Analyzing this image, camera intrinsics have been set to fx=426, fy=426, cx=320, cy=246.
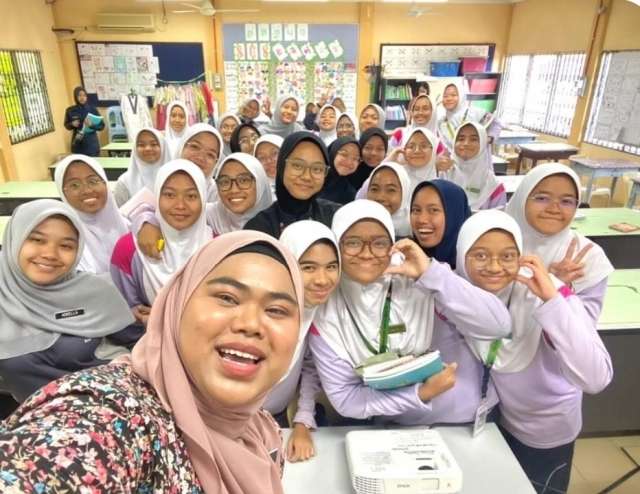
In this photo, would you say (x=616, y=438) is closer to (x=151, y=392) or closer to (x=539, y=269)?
(x=539, y=269)

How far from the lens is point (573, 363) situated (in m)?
1.27

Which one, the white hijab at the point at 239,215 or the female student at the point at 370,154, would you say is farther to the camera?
the female student at the point at 370,154

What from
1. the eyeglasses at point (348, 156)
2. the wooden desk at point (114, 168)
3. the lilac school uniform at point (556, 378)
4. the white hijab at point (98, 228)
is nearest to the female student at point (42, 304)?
the white hijab at point (98, 228)

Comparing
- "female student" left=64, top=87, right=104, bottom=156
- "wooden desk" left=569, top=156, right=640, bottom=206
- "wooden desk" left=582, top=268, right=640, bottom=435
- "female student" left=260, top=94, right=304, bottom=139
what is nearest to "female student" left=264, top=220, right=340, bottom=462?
"wooden desk" left=582, top=268, right=640, bottom=435

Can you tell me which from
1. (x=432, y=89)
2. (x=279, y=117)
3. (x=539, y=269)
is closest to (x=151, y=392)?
(x=539, y=269)

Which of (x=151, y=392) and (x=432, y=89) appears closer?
(x=151, y=392)

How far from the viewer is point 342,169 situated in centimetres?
313

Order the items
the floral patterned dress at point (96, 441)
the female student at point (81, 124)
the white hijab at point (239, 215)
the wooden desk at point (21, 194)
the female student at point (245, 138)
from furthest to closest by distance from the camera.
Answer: the female student at point (81, 124), the wooden desk at point (21, 194), the female student at point (245, 138), the white hijab at point (239, 215), the floral patterned dress at point (96, 441)

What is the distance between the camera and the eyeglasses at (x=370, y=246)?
1515 millimetres

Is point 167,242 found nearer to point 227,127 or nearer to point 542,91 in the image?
point 227,127

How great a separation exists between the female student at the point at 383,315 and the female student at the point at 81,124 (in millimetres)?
6895

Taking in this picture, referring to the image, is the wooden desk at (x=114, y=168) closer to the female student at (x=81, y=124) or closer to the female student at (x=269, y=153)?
the female student at (x=81, y=124)

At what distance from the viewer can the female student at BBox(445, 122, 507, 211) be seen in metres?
3.35

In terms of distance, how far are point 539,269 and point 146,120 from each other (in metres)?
7.93
